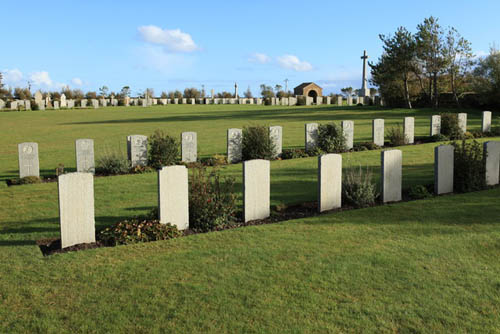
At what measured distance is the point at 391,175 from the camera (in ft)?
28.3

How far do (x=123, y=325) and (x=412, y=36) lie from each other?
4197 centimetres

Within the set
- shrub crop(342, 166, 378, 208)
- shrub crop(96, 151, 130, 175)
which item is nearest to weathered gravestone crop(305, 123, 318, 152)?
shrub crop(96, 151, 130, 175)

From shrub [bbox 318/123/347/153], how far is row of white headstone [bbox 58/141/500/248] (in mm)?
6430

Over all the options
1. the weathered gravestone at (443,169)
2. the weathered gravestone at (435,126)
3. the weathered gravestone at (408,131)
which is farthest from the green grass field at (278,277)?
the weathered gravestone at (435,126)

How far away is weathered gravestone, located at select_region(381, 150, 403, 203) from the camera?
8.45 meters

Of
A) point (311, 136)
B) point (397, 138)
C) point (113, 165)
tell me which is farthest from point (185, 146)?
point (397, 138)

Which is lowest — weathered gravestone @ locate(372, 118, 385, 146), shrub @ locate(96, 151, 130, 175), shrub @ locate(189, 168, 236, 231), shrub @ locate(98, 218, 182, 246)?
shrub @ locate(98, 218, 182, 246)

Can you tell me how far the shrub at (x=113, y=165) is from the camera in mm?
12727

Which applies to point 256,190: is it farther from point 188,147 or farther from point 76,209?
point 188,147

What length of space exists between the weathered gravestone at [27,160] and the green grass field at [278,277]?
12.2 feet

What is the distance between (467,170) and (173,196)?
6236mm

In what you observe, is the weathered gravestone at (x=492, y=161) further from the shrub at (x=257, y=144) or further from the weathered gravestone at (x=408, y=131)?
the weathered gravestone at (x=408, y=131)

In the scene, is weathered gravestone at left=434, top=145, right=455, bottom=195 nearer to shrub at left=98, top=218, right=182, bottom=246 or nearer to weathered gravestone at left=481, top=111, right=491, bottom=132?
shrub at left=98, top=218, right=182, bottom=246

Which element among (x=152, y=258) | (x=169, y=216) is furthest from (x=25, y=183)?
(x=152, y=258)
